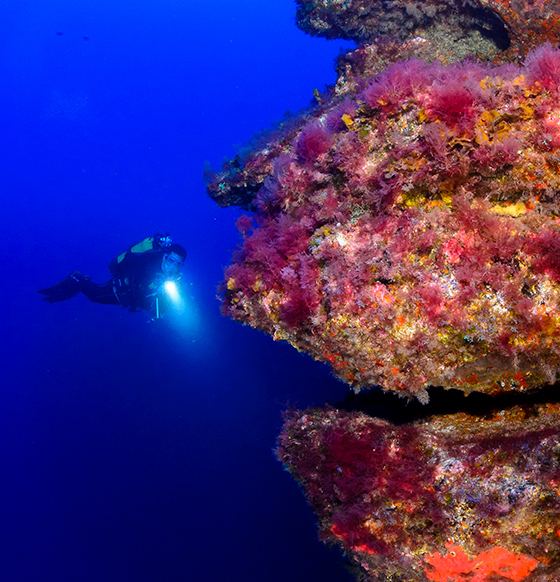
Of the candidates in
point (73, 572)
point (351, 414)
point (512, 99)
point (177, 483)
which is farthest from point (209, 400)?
point (512, 99)

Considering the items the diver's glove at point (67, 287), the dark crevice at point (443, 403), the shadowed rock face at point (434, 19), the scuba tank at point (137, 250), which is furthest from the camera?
the diver's glove at point (67, 287)

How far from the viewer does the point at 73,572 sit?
17.2 m

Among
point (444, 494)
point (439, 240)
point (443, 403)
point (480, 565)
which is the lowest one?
point (480, 565)

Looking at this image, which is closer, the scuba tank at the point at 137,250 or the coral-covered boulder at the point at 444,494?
the coral-covered boulder at the point at 444,494

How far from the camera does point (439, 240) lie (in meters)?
2.60

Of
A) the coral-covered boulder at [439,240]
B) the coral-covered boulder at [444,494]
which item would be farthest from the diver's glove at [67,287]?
the coral-covered boulder at [444,494]

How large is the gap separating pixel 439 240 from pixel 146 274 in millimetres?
9921

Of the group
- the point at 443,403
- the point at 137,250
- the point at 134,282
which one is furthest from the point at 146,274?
the point at 443,403

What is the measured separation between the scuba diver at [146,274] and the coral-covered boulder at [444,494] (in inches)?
304

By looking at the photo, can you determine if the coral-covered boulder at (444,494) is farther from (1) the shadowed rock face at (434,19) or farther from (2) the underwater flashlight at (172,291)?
(2) the underwater flashlight at (172,291)

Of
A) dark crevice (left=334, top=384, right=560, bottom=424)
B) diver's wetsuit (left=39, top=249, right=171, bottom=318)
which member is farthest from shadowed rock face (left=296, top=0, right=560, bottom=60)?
diver's wetsuit (left=39, top=249, right=171, bottom=318)

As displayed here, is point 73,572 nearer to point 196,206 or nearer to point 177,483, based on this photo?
point 177,483

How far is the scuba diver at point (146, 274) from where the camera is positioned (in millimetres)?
9922

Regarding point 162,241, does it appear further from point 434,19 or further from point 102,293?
point 434,19
